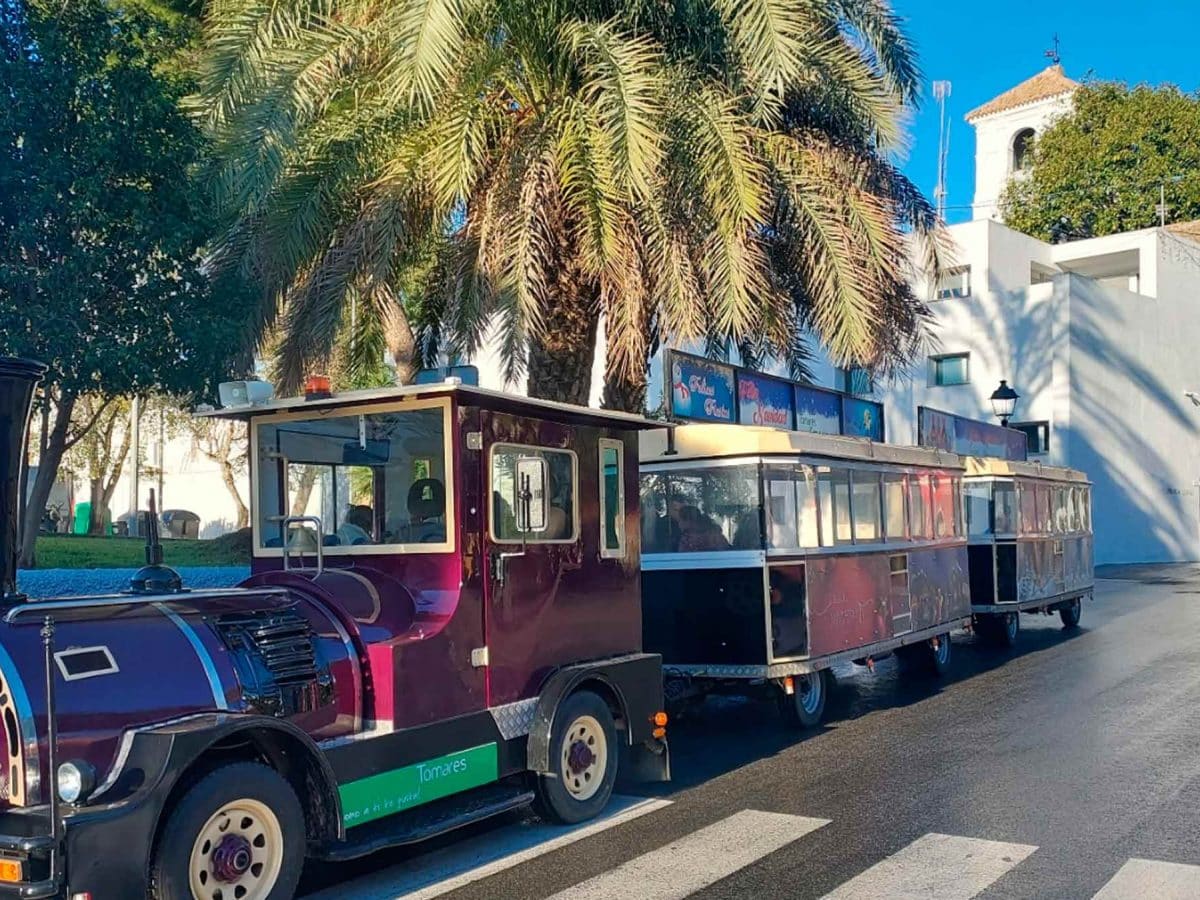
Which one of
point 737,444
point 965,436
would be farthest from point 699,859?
point 965,436

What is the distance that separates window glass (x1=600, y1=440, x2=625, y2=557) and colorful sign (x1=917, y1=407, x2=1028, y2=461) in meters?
9.87

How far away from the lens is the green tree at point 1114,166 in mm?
42938

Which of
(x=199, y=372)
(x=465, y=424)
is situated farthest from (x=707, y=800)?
(x=199, y=372)

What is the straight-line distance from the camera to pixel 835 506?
1057 centimetres

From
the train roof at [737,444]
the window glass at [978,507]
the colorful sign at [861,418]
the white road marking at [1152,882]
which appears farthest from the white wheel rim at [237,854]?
the window glass at [978,507]

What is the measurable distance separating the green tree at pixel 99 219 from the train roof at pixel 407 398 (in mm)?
4286

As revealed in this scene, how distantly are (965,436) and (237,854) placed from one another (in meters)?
16.3

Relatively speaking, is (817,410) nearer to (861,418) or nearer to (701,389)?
(861,418)

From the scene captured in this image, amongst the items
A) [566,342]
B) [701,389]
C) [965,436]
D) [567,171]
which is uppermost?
[567,171]

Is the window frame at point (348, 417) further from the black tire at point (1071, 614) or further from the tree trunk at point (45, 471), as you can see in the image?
the black tire at point (1071, 614)

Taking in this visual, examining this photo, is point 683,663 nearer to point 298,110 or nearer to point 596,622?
point 596,622

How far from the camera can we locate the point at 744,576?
31.8 ft

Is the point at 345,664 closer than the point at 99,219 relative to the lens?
Yes

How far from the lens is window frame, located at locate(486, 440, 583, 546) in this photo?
21.3 ft
